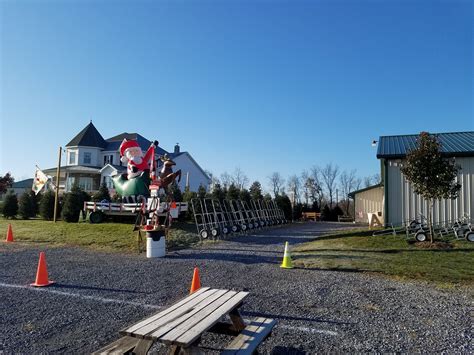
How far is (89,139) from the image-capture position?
40719mm

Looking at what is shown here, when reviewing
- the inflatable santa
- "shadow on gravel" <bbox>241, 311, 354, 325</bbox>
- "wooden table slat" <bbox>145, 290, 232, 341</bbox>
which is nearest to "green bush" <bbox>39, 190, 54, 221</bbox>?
the inflatable santa

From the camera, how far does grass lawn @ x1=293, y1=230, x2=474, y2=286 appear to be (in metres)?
8.24

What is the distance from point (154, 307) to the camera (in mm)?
5715

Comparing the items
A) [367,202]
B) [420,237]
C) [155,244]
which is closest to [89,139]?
[367,202]

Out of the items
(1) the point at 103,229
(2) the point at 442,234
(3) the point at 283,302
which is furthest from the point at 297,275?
(1) the point at 103,229

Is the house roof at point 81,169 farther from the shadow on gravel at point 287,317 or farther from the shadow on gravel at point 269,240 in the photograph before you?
the shadow on gravel at point 287,317

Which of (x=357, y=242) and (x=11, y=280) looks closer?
(x=11, y=280)

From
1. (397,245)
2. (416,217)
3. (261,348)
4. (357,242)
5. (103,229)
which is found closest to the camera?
(261,348)

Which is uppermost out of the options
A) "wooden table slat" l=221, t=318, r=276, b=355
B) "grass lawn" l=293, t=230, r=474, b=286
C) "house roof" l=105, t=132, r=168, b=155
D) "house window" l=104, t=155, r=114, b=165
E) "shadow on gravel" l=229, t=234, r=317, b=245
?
"house roof" l=105, t=132, r=168, b=155

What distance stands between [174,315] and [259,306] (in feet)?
8.63

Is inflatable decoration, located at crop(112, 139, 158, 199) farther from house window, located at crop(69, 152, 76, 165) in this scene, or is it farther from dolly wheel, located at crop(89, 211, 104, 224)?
house window, located at crop(69, 152, 76, 165)

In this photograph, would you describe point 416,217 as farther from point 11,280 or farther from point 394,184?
point 11,280

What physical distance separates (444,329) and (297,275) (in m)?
3.68

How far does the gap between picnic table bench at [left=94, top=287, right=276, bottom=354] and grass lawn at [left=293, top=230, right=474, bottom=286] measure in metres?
5.41
